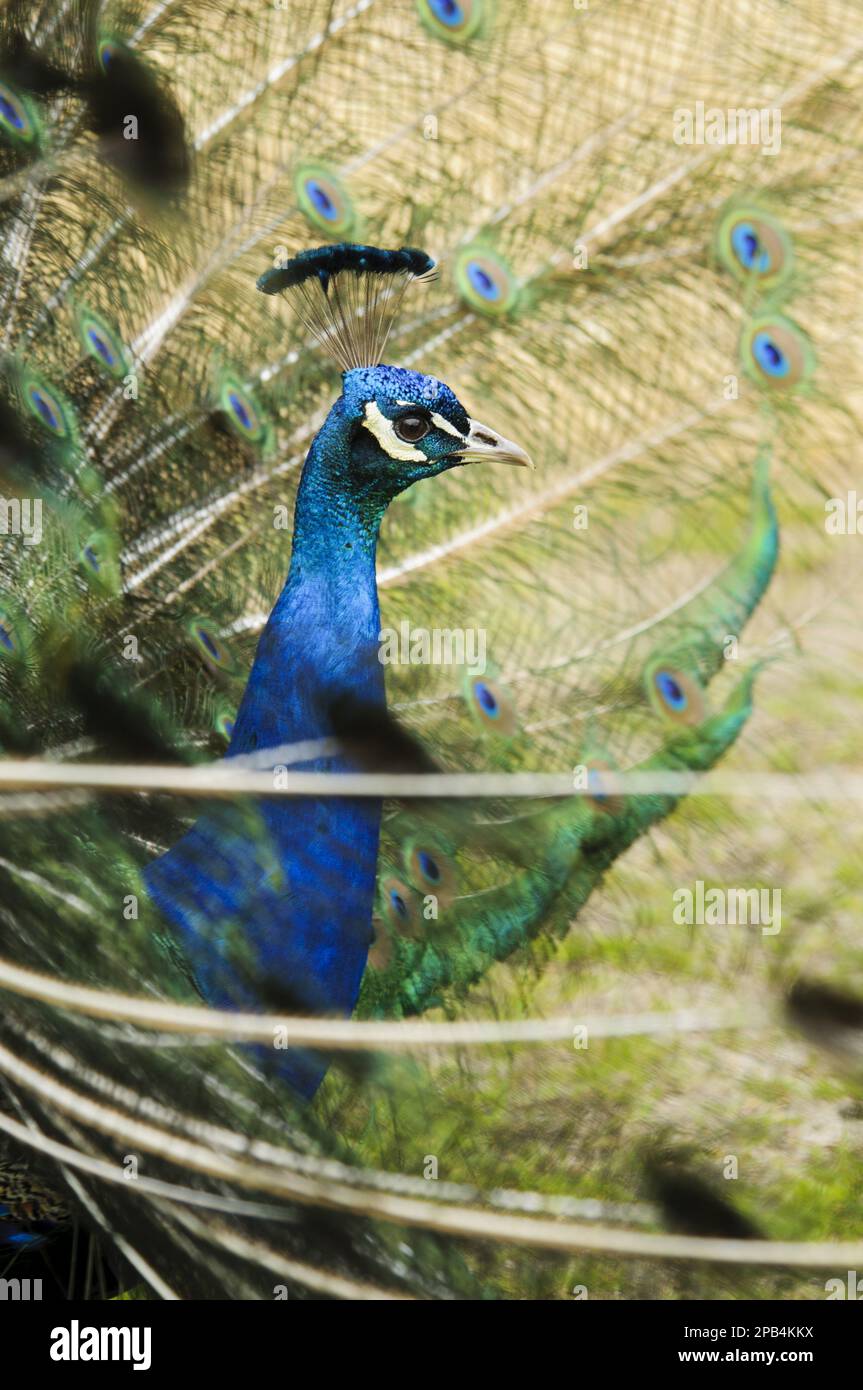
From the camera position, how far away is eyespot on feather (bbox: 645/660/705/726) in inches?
51.3

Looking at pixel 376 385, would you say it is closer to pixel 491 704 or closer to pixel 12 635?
pixel 491 704

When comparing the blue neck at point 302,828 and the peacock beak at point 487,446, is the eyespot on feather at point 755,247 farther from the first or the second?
the blue neck at point 302,828

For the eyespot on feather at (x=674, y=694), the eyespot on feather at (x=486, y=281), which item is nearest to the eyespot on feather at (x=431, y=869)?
the eyespot on feather at (x=674, y=694)

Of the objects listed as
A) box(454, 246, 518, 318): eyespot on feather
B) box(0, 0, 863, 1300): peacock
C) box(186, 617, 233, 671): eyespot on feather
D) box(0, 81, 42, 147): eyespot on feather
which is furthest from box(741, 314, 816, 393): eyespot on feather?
box(0, 81, 42, 147): eyespot on feather

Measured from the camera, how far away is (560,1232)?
119 centimetres

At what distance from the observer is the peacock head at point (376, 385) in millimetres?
1248

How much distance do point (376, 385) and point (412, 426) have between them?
0.05m

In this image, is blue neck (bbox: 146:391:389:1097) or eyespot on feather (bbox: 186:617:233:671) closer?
blue neck (bbox: 146:391:389:1097)

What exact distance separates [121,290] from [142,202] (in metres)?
0.09

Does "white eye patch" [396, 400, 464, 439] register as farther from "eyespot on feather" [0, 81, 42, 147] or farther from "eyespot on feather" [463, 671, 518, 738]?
"eyespot on feather" [0, 81, 42, 147]

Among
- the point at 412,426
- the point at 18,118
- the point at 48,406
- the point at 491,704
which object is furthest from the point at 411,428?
the point at 18,118

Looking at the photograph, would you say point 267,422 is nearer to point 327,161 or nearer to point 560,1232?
point 327,161

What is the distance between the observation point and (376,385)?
1264mm
